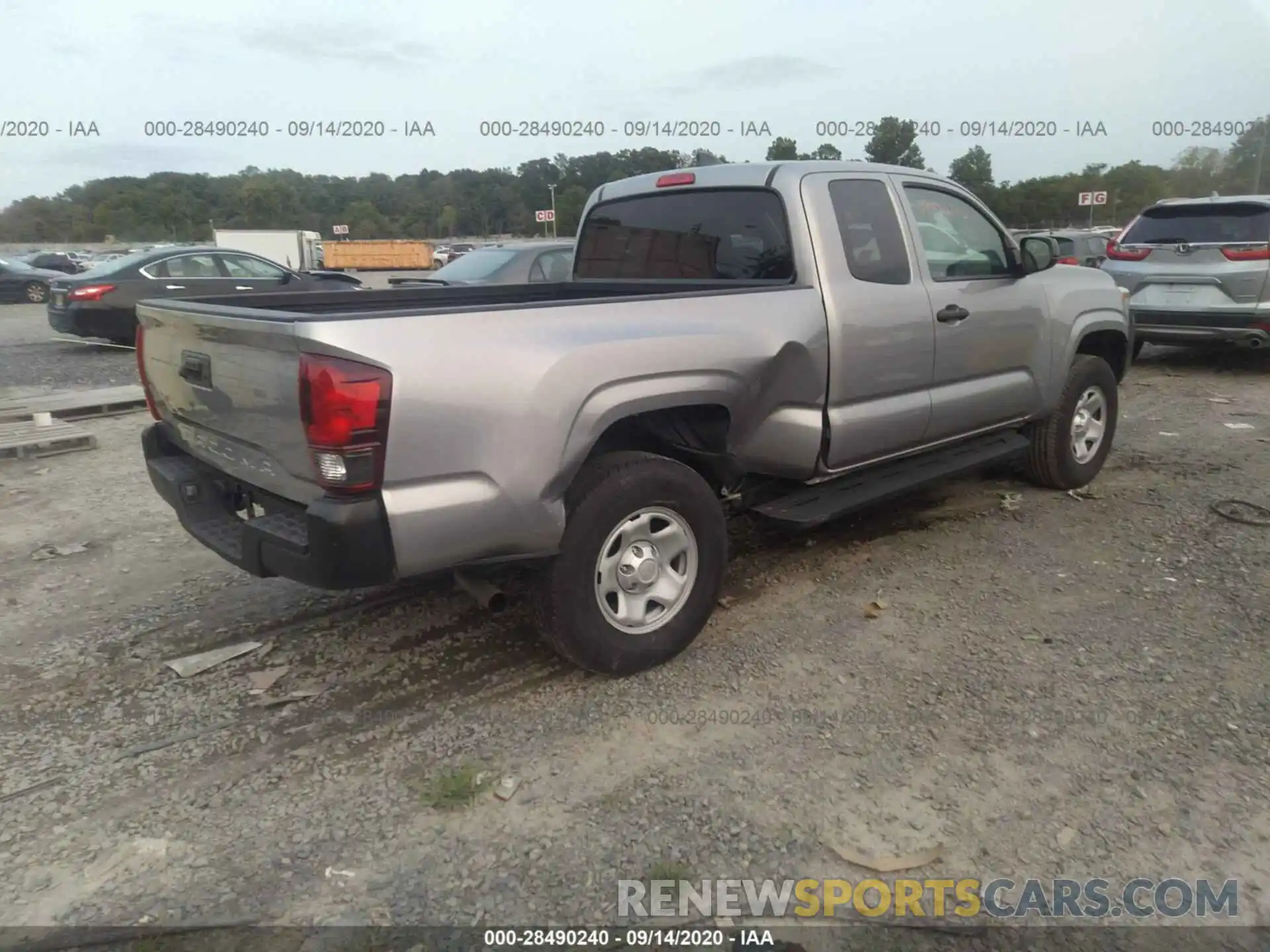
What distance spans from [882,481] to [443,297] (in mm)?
2411

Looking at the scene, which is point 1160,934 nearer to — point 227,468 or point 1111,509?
point 227,468

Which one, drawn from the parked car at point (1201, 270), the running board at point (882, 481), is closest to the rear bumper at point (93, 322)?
the running board at point (882, 481)

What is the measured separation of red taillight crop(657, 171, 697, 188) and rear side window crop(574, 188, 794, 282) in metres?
0.05

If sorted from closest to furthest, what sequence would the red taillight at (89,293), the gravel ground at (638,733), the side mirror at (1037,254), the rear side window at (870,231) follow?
the gravel ground at (638,733) < the rear side window at (870,231) < the side mirror at (1037,254) < the red taillight at (89,293)

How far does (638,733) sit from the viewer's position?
10.3ft

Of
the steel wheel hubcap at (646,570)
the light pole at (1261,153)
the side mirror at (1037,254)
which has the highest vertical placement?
the light pole at (1261,153)

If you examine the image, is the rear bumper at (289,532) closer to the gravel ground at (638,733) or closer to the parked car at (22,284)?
the gravel ground at (638,733)

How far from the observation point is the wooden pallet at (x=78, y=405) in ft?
27.0

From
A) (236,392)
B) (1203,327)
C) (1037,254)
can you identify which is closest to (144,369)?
(236,392)

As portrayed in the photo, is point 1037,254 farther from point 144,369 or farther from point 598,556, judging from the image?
point 144,369

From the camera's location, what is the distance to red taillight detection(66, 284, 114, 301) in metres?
12.2

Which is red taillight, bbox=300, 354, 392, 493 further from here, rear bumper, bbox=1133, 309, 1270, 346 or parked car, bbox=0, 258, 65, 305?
parked car, bbox=0, 258, 65, 305
